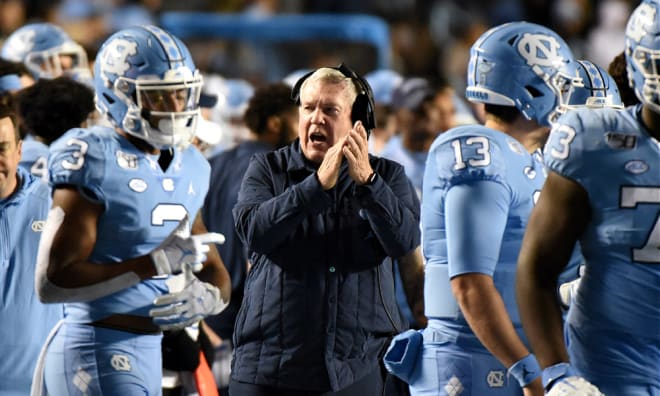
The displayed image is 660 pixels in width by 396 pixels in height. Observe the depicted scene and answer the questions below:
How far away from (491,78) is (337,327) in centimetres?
92

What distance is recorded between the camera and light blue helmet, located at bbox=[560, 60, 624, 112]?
4359mm

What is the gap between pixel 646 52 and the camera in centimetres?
328

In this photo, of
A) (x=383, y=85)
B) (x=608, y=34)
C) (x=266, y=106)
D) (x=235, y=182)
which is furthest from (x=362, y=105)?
(x=608, y=34)

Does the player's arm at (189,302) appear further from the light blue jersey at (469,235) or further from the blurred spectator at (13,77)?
the blurred spectator at (13,77)

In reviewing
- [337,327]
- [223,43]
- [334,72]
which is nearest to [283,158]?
[334,72]

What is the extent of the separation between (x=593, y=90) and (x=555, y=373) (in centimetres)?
157

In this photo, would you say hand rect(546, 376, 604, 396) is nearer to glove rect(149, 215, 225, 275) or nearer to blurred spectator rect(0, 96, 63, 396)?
glove rect(149, 215, 225, 275)

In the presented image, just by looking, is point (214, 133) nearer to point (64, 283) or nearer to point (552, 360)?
point (64, 283)

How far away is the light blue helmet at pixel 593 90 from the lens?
4.36m

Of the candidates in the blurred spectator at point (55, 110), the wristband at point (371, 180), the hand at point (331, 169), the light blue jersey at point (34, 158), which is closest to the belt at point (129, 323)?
the hand at point (331, 169)

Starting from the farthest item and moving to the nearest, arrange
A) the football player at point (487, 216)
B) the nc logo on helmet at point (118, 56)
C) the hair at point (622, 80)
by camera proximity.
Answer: the hair at point (622, 80) → the nc logo on helmet at point (118, 56) → the football player at point (487, 216)

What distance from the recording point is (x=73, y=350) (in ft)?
13.3

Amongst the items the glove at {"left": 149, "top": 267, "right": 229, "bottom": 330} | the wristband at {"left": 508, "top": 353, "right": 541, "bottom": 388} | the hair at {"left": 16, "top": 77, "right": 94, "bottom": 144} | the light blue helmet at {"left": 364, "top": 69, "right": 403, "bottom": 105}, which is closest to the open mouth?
Answer: the glove at {"left": 149, "top": 267, "right": 229, "bottom": 330}

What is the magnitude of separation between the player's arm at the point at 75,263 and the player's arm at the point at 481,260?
91 cm
